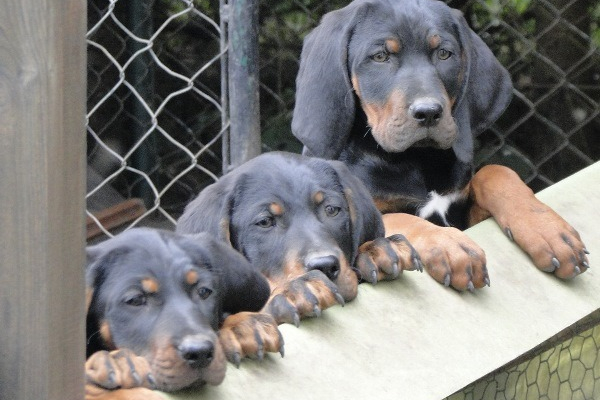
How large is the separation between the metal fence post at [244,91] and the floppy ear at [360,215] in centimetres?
Answer: 93

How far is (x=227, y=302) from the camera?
9.71 ft

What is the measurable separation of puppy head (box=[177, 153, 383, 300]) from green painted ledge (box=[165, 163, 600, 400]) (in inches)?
13.8

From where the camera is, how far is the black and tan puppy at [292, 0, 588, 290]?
12.6 ft

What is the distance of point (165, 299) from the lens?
2.71 metres

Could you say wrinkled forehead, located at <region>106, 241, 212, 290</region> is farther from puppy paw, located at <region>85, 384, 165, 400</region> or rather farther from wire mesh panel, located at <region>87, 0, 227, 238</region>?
wire mesh panel, located at <region>87, 0, 227, 238</region>

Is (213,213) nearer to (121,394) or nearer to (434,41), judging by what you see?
(434,41)

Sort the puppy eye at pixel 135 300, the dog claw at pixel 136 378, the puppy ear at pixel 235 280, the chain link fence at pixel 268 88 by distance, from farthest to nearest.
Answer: the chain link fence at pixel 268 88
the puppy ear at pixel 235 280
the puppy eye at pixel 135 300
the dog claw at pixel 136 378

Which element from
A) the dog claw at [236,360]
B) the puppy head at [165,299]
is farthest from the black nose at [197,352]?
the dog claw at [236,360]

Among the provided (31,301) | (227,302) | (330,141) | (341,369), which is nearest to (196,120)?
(330,141)

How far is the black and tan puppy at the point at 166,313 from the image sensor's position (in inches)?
93.5

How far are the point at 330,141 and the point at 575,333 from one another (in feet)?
3.62

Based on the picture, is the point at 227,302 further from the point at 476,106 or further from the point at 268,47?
the point at 268,47

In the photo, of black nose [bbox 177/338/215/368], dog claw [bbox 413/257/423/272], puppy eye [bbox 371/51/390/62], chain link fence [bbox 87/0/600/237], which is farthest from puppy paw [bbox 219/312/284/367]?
chain link fence [bbox 87/0/600/237]

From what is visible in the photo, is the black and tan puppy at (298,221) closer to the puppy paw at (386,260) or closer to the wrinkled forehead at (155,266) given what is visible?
the puppy paw at (386,260)
